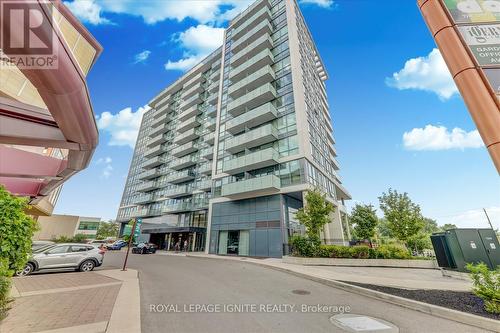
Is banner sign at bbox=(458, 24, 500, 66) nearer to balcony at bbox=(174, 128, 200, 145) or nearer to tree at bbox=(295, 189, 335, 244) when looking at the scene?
tree at bbox=(295, 189, 335, 244)

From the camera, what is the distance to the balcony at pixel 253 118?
88.0 feet

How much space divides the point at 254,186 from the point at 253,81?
1548 cm

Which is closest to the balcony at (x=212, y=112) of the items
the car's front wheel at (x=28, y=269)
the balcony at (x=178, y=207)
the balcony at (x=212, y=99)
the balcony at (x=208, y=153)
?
the balcony at (x=212, y=99)

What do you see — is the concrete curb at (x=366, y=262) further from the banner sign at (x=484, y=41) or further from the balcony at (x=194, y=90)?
the balcony at (x=194, y=90)

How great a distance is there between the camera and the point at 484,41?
596 centimetres

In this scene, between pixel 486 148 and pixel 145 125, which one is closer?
pixel 486 148

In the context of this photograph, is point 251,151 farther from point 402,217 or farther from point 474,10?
point 474,10

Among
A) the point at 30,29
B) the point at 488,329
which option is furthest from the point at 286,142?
the point at 30,29

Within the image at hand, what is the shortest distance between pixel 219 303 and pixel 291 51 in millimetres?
30950

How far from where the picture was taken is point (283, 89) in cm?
2831

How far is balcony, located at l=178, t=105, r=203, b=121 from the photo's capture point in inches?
1779

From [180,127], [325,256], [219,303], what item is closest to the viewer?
[219,303]

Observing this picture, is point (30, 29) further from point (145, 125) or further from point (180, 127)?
point (145, 125)

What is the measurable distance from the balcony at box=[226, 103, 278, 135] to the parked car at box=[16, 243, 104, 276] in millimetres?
21246
